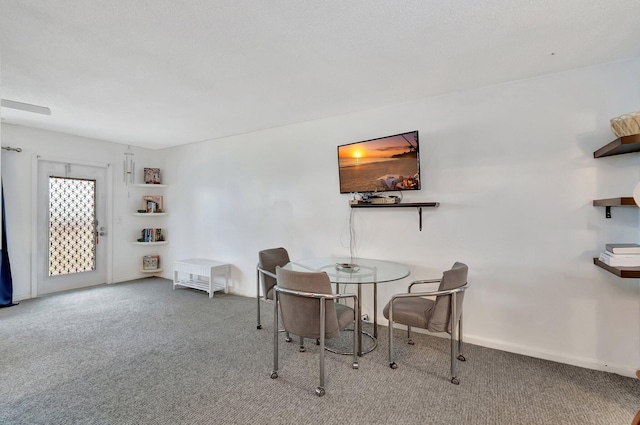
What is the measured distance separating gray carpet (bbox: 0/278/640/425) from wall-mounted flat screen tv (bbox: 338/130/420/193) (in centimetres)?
163

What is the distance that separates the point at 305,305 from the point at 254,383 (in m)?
0.73

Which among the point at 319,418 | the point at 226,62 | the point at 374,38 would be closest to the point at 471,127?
the point at 374,38

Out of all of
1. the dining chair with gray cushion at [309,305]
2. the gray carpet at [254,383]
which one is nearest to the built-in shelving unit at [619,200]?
the gray carpet at [254,383]

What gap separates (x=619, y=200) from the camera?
2.20 meters

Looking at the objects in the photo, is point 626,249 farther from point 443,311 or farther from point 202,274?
point 202,274

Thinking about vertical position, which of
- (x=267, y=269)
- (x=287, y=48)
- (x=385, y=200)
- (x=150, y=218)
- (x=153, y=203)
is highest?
(x=287, y=48)

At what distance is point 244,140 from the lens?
4.72 meters

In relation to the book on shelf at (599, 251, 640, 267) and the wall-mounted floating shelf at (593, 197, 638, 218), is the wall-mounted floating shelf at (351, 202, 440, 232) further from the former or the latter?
the book on shelf at (599, 251, 640, 267)

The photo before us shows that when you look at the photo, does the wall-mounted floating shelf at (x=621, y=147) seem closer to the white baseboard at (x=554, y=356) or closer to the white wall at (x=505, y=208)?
the white wall at (x=505, y=208)

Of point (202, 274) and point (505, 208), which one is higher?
point (505, 208)

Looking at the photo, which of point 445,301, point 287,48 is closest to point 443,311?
point 445,301

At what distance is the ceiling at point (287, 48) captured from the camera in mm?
1846

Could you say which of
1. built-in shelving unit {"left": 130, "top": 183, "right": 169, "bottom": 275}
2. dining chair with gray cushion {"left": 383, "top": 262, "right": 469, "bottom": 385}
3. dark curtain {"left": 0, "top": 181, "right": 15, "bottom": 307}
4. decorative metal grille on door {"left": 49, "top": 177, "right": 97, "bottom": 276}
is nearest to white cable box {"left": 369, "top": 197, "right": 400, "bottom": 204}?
dining chair with gray cushion {"left": 383, "top": 262, "right": 469, "bottom": 385}

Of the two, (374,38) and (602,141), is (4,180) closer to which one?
(374,38)
